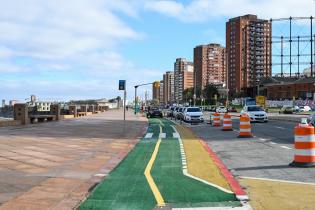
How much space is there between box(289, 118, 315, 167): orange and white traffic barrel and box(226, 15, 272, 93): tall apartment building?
11911 centimetres

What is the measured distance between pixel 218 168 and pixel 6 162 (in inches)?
220

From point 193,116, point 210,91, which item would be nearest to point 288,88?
point 210,91

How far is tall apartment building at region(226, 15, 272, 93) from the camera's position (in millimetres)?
137875

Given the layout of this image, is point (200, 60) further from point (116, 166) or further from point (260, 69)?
point (116, 166)

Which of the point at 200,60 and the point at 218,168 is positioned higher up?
the point at 200,60

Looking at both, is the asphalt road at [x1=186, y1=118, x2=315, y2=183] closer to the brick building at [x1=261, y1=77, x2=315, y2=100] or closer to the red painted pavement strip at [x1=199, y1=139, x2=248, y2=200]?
the red painted pavement strip at [x1=199, y1=139, x2=248, y2=200]

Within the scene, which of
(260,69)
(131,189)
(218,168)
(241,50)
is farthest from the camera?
(260,69)

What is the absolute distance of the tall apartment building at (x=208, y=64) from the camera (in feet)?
583

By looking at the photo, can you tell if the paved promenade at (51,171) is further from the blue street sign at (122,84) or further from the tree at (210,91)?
the tree at (210,91)

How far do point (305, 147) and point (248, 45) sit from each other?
130 m

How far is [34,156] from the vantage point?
643 inches

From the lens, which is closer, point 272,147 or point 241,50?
point 272,147

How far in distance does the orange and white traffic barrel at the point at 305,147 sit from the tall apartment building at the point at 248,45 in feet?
391

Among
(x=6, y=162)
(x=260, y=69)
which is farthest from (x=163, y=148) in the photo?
(x=260, y=69)
